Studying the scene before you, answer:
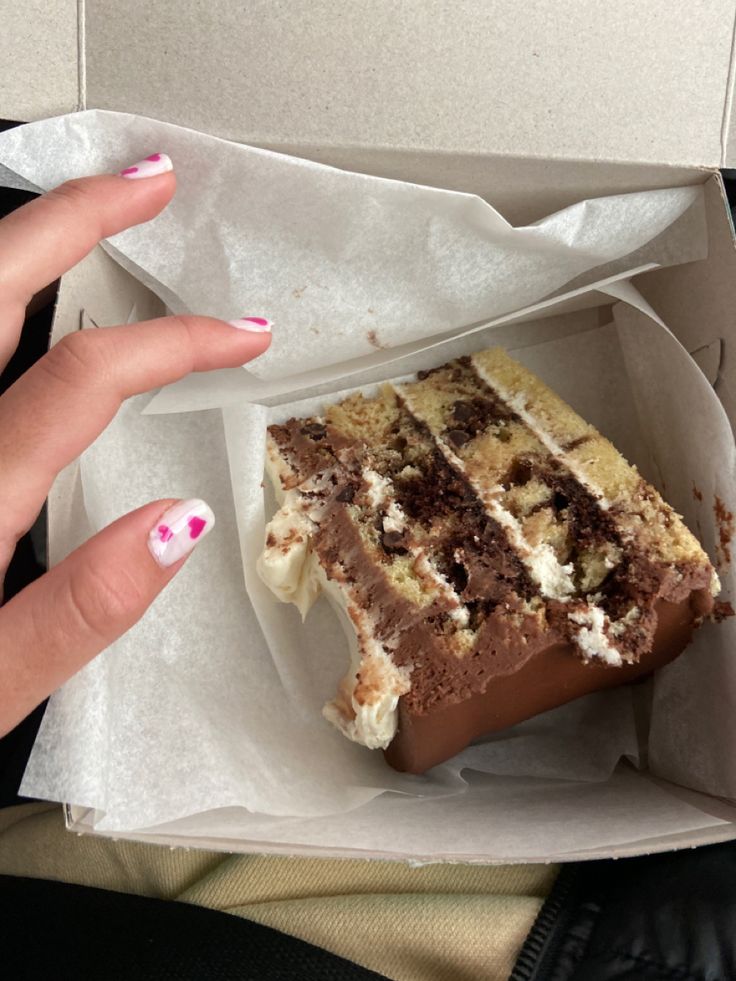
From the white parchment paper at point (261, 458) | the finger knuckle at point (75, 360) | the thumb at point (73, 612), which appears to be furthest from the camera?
the white parchment paper at point (261, 458)

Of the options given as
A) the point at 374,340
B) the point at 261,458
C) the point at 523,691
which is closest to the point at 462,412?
the point at 374,340

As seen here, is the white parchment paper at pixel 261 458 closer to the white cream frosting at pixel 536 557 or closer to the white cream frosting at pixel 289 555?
the white cream frosting at pixel 289 555

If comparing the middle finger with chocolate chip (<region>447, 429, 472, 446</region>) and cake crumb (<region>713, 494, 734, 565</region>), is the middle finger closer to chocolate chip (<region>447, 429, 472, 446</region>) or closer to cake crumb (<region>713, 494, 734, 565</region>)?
chocolate chip (<region>447, 429, 472, 446</region>)

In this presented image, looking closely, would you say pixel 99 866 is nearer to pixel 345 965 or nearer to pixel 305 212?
pixel 345 965

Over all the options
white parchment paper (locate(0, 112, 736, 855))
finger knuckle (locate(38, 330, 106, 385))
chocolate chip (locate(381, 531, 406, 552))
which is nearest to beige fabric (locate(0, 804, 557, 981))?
white parchment paper (locate(0, 112, 736, 855))

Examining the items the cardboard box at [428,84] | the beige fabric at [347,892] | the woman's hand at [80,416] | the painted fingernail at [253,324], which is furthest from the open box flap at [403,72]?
the beige fabric at [347,892]
